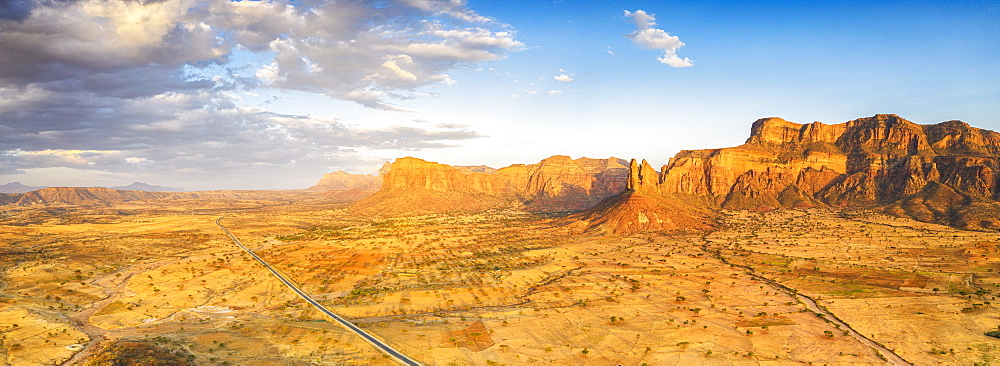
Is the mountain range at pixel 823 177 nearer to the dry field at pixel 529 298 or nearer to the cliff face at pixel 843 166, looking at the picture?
the cliff face at pixel 843 166

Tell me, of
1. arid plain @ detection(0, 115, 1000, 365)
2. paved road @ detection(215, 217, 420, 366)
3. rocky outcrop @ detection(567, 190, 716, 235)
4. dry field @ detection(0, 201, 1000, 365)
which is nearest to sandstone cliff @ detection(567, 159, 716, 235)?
rocky outcrop @ detection(567, 190, 716, 235)

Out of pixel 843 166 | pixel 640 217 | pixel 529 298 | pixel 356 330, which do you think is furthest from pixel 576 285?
pixel 843 166

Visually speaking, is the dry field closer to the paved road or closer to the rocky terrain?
the paved road

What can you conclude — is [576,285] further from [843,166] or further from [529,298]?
[843,166]

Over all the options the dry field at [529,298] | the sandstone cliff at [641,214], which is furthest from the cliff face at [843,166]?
the dry field at [529,298]

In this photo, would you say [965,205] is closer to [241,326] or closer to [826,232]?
[826,232]
